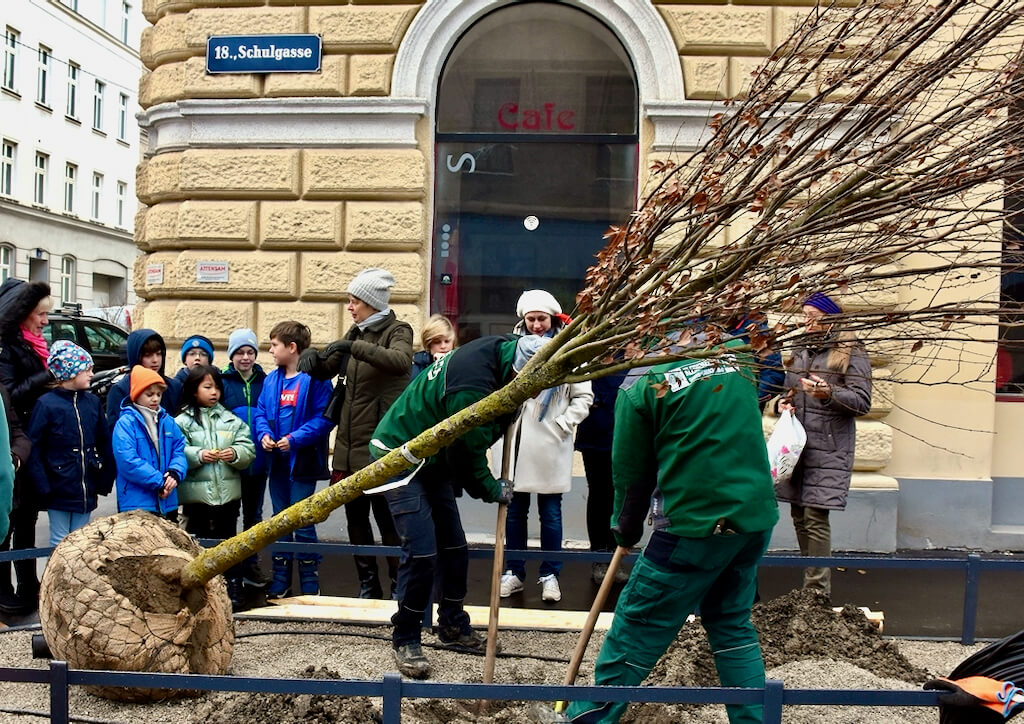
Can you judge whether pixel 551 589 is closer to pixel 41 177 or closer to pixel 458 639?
pixel 458 639

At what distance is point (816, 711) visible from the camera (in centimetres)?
480

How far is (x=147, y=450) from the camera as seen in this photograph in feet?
20.8

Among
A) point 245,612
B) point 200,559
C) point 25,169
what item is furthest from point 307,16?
point 25,169

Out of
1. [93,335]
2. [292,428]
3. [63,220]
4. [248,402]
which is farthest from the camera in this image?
[63,220]

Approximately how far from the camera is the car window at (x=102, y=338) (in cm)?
1549

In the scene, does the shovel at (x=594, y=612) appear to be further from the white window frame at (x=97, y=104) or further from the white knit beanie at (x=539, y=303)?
the white window frame at (x=97, y=104)

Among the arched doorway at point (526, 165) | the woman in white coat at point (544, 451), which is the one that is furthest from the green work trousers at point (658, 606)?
the arched doorway at point (526, 165)

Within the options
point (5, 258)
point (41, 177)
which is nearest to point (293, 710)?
point (5, 258)

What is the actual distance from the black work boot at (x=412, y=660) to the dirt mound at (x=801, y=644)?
3.41 ft

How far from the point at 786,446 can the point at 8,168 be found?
32.1m

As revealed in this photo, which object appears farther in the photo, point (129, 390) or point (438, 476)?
point (129, 390)

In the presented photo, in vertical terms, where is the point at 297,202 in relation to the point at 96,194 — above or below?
below

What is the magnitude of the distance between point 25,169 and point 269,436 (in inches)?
1194

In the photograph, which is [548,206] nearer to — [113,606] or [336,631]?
[336,631]
